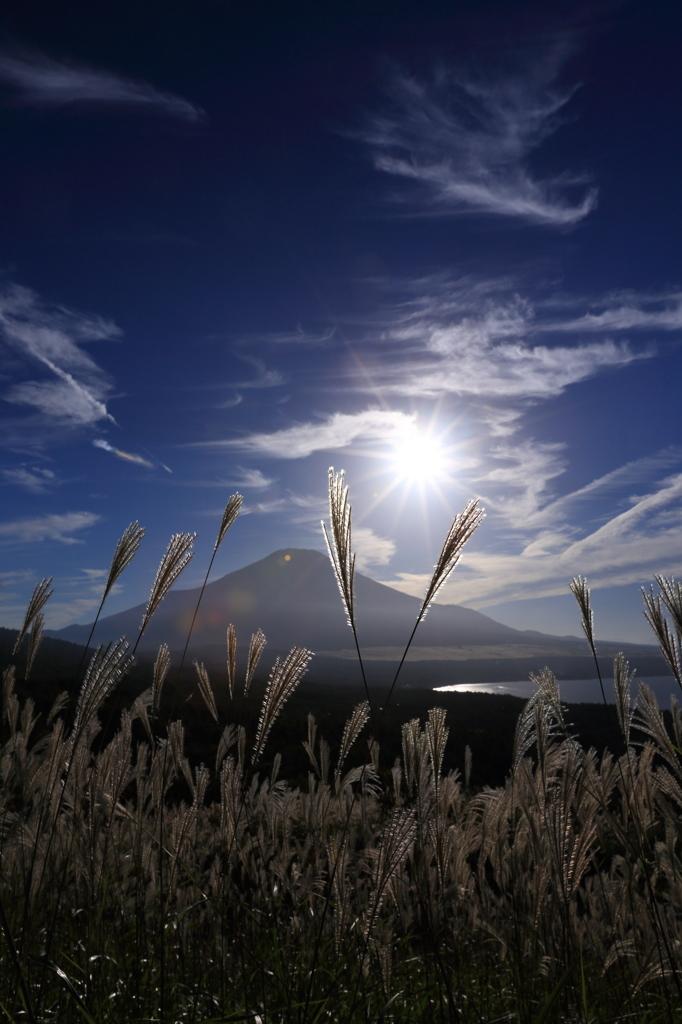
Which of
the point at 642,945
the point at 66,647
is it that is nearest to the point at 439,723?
the point at 642,945

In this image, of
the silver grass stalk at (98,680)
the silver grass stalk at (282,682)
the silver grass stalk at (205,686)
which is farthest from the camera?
the silver grass stalk at (205,686)

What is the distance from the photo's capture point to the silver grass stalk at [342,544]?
4.54 ft

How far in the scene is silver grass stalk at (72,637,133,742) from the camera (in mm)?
1491

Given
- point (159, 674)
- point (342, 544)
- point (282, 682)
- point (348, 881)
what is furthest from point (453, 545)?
point (159, 674)

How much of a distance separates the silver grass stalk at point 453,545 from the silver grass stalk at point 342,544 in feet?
0.65

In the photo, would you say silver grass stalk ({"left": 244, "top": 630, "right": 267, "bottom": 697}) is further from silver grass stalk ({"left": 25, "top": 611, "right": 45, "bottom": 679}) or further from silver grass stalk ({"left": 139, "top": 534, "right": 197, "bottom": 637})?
silver grass stalk ({"left": 25, "top": 611, "right": 45, "bottom": 679})

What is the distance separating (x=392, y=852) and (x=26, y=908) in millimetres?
1419

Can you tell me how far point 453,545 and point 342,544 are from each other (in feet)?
0.94

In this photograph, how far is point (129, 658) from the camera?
1.69 meters

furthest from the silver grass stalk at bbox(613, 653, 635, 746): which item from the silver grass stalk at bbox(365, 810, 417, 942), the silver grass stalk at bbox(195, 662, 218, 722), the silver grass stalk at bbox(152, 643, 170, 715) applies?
the silver grass stalk at bbox(152, 643, 170, 715)

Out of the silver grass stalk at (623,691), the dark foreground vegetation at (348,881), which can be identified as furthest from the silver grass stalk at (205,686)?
the silver grass stalk at (623,691)

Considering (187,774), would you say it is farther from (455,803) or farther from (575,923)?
(575,923)

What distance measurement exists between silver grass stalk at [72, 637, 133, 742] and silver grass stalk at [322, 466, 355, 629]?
2.04ft

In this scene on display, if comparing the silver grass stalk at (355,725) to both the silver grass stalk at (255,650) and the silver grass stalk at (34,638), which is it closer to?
the silver grass stalk at (255,650)
